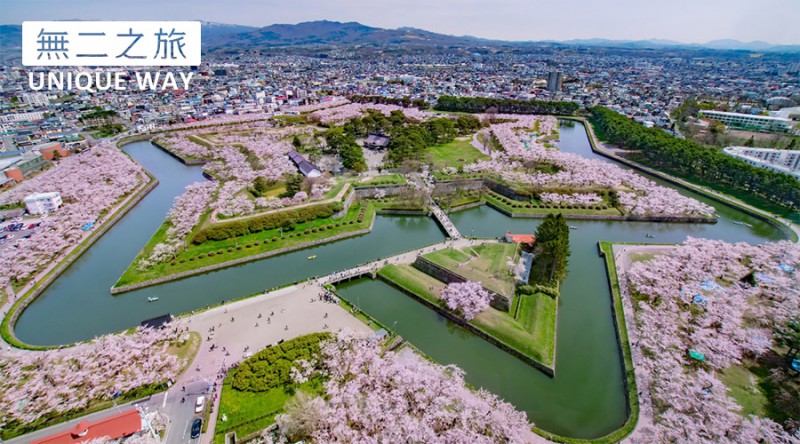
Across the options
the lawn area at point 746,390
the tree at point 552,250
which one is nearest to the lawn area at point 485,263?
the tree at point 552,250

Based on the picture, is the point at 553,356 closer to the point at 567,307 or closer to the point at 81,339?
the point at 567,307

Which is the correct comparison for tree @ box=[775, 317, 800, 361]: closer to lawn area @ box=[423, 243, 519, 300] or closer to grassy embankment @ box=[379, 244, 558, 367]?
grassy embankment @ box=[379, 244, 558, 367]

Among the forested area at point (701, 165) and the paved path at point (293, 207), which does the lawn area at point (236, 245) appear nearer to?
the paved path at point (293, 207)

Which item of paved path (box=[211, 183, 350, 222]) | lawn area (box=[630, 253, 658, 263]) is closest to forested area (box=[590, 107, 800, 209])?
lawn area (box=[630, 253, 658, 263])

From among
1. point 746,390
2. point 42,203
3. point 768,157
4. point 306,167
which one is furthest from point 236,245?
point 768,157

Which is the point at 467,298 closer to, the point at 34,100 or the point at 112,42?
the point at 112,42

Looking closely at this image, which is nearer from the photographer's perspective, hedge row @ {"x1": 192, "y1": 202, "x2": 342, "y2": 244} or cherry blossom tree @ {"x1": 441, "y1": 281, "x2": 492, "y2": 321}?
cherry blossom tree @ {"x1": 441, "y1": 281, "x2": 492, "y2": 321}
